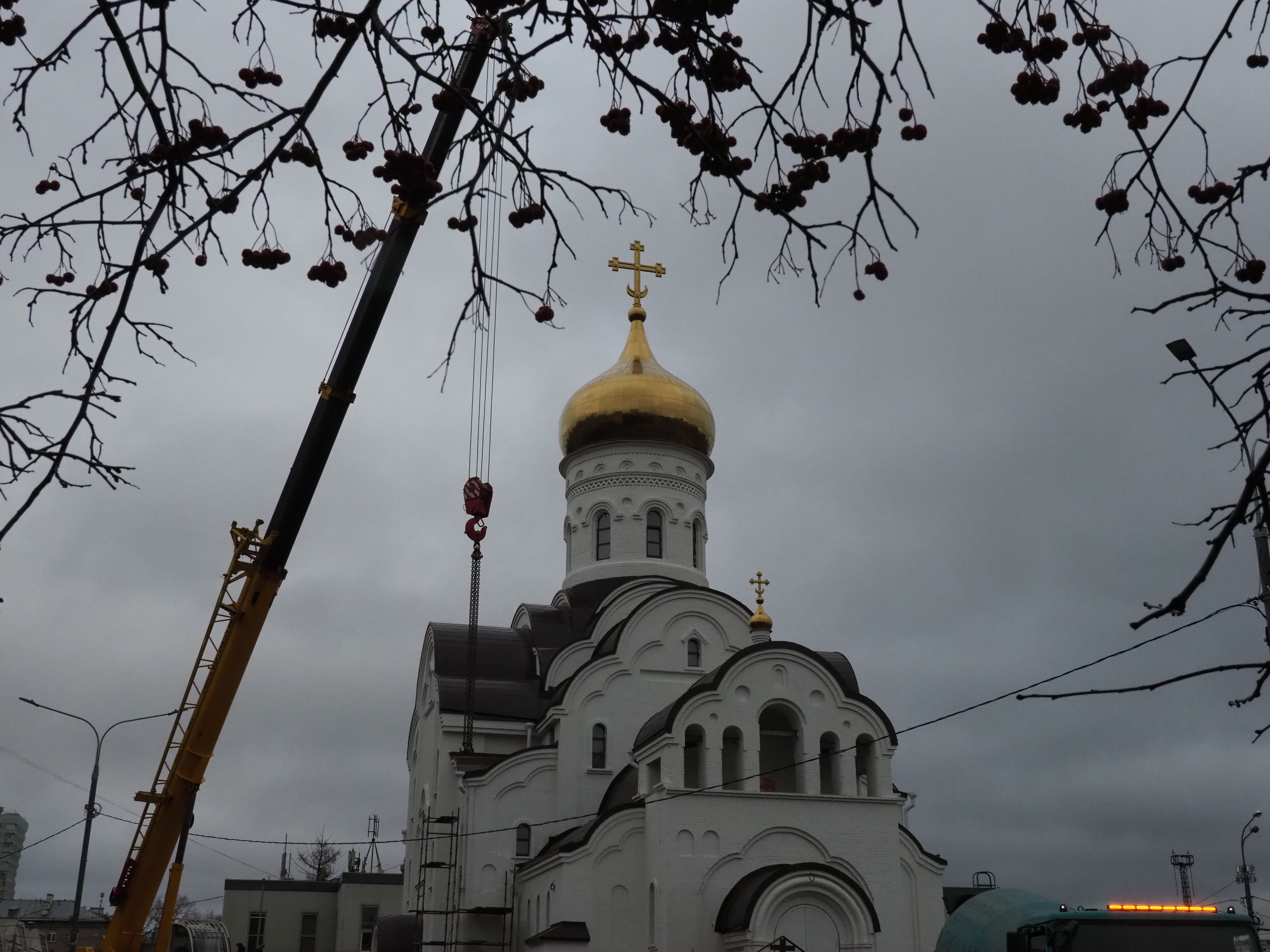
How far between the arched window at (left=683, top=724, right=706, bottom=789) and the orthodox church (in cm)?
6

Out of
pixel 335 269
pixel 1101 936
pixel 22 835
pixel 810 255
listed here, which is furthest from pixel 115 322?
pixel 22 835

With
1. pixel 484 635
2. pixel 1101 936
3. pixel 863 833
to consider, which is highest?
pixel 484 635

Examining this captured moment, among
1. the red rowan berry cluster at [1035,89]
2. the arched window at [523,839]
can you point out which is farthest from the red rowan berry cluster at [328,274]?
the arched window at [523,839]

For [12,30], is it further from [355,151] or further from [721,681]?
[721,681]

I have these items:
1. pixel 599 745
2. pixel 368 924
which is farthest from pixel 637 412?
pixel 368 924

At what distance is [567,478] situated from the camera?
30.8 metres

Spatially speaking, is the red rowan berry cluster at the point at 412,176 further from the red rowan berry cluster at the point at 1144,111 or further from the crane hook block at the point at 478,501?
the crane hook block at the point at 478,501

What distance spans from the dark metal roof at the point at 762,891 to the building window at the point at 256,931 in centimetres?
1984

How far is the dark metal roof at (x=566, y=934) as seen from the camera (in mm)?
20750

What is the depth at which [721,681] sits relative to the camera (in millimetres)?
22312

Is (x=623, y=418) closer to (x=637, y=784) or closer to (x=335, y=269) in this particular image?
(x=637, y=784)

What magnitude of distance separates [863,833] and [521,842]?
6537 millimetres

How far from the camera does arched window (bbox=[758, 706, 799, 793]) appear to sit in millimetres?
22984

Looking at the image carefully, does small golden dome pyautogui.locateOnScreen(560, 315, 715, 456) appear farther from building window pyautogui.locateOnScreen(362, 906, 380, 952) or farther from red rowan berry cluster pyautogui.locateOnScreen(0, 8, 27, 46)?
red rowan berry cluster pyautogui.locateOnScreen(0, 8, 27, 46)
